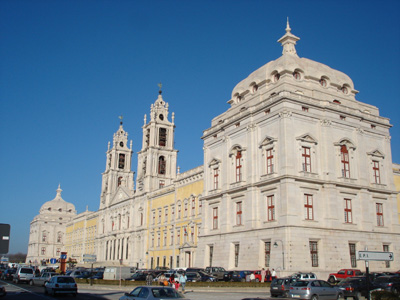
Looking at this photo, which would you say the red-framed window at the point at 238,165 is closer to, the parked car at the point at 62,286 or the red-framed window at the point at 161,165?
the parked car at the point at 62,286

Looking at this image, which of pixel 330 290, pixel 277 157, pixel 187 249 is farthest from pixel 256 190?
pixel 187 249

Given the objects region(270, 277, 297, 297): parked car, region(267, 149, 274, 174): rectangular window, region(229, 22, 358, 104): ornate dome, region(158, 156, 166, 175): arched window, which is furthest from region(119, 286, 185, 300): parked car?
region(158, 156, 166, 175): arched window

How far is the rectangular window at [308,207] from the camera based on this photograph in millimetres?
41156

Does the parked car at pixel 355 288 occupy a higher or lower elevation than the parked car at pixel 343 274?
lower

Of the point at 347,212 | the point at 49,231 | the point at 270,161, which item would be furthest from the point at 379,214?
the point at 49,231

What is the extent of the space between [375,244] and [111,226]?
68019 mm

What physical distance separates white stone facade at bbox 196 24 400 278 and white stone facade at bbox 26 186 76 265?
110 m

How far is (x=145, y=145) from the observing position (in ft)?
308

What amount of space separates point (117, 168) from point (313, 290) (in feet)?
294

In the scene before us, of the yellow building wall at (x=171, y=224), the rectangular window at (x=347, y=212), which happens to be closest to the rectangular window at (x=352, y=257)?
the rectangular window at (x=347, y=212)

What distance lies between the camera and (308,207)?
41375mm

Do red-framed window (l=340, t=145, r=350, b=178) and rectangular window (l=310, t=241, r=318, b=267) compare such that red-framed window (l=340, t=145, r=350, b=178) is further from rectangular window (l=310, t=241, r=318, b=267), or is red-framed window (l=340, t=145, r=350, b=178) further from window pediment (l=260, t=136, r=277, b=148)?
rectangular window (l=310, t=241, r=318, b=267)

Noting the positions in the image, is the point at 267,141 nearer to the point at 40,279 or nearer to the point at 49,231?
the point at 40,279

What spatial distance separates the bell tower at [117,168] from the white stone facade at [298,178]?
60.4m
